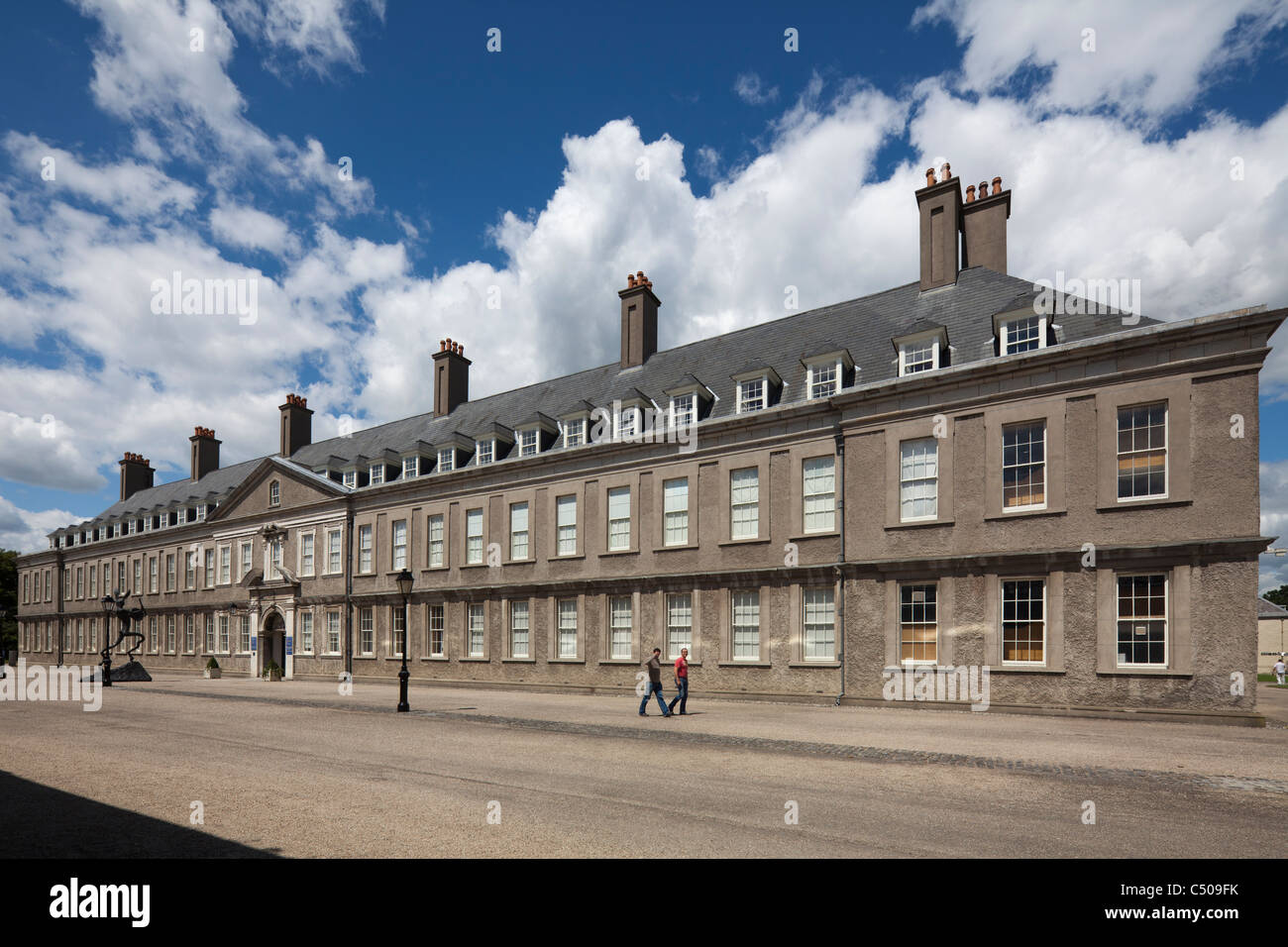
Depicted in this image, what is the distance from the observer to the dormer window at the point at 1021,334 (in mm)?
22719

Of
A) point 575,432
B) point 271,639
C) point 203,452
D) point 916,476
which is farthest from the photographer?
point 203,452

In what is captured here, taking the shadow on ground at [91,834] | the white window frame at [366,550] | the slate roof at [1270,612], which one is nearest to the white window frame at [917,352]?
the shadow on ground at [91,834]

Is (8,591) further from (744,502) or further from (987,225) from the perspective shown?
(987,225)

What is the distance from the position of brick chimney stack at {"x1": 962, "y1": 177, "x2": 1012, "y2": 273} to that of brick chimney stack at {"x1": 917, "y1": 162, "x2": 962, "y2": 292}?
47 cm

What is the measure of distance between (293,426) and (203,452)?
51.3 feet

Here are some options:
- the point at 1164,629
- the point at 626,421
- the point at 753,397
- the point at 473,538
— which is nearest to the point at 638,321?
the point at 626,421

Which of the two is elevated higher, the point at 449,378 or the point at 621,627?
the point at 449,378

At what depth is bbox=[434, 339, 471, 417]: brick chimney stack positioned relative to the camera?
44062 mm

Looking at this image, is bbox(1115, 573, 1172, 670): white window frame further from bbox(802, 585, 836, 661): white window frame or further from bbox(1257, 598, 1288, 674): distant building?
bbox(1257, 598, 1288, 674): distant building

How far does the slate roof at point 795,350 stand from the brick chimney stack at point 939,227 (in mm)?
551

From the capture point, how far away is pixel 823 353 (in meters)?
26.9

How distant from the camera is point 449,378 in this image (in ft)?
145

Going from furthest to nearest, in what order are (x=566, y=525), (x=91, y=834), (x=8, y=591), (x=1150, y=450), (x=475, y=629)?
(x=8, y=591) → (x=475, y=629) → (x=566, y=525) → (x=1150, y=450) → (x=91, y=834)

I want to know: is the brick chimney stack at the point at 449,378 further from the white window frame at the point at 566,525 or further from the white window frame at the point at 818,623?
the white window frame at the point at 818,623
